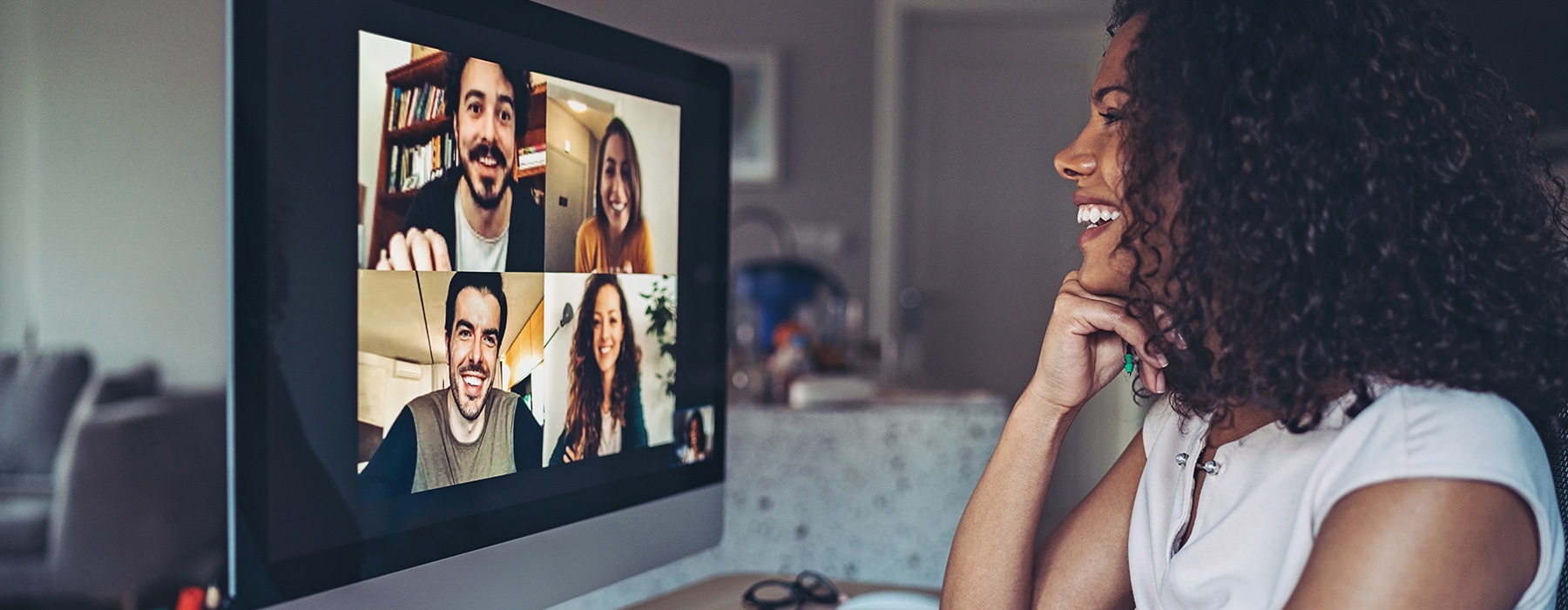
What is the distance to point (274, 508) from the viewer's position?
1.76ft

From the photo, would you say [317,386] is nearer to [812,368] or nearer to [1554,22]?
[812,368]

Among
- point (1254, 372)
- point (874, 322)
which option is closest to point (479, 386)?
point (1254, 372)

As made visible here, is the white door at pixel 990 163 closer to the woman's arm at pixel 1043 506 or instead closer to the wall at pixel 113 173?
the wall at pixel 113 173

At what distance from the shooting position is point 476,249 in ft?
2.06

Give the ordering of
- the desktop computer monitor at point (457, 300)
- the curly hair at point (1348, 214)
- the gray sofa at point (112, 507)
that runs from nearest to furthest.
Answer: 1. the desktop computer monitor at point (457, 300)
2. the curly hair at point (1348, 214)
3. the gray sofa at point (112, 507)

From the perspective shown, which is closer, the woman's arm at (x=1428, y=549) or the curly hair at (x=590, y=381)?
the woman's arm at (x=1428, y=549)

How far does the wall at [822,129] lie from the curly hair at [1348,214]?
11.3 ft

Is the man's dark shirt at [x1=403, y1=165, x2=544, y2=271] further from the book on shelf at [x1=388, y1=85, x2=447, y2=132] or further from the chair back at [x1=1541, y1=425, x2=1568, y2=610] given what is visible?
the chair back at [x1=1541, y1=425, x2=1568, y2=610]

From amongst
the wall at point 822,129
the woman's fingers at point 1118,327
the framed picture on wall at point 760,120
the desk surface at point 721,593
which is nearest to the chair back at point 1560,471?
the woman's fingers at point 1118,327

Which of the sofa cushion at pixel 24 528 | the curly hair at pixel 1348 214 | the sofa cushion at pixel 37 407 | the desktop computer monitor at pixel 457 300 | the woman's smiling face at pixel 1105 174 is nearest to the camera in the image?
the desktop computer monitor at pixel 457 300

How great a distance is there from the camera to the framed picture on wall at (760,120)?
4.24 metres

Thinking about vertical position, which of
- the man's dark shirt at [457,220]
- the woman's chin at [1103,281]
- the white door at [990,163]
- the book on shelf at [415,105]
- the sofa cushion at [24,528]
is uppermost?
the white door at [990,163]

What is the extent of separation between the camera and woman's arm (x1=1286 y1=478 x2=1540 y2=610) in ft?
1.92

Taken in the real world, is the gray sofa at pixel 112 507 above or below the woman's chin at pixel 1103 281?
below
